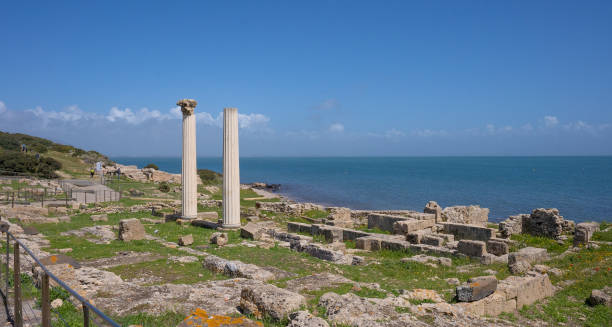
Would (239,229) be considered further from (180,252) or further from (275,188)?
(275,188)

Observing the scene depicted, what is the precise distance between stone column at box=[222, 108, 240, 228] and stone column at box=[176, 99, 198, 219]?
210 centimetres

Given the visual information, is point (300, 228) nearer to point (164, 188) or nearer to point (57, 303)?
point (57, 303)

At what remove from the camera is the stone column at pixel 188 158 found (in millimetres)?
17097

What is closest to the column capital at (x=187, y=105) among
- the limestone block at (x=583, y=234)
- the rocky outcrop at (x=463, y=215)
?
the rocky outcrop at (x=463, y=215)

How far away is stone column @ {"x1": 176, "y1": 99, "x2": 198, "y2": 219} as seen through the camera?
1710 cm

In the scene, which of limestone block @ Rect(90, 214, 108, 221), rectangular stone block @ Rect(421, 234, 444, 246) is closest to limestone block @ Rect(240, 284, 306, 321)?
rectangular stone block @ Rect(421, 234, 444, 246)

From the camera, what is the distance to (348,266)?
11.2 metres

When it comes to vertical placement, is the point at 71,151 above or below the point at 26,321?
above

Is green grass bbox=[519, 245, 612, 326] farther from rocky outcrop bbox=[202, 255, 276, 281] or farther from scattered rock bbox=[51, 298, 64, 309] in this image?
scattered rock bbox=[51, 298, 64, 309]

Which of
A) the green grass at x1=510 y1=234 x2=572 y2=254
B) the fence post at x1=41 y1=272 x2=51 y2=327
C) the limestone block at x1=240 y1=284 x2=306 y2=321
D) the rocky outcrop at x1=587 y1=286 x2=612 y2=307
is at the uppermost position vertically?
the fence post at x1=41 y1=272 x2=51 y2=327

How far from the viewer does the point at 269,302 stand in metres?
5.68

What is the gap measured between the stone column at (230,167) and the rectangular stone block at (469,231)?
9.89 meters

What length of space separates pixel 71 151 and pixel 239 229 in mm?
53377

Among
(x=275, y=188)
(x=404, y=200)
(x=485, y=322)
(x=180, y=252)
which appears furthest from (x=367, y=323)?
(x=275, y=188)
